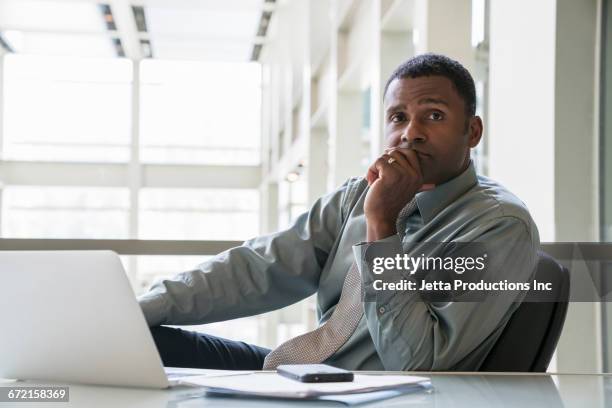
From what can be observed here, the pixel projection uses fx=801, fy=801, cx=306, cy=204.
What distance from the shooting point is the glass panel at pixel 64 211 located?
1716cm

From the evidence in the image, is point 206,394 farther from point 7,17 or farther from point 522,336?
point 7,17

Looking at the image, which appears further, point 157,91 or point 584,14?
point 157,91

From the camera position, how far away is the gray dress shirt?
149cm

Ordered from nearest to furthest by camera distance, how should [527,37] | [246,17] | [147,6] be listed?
[527,37], [147,6], [246,17]

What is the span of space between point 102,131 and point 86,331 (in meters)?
16.7

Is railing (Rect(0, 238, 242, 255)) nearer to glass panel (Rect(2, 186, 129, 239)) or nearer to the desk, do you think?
the desk

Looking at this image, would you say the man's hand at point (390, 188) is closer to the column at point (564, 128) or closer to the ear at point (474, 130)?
the ear at point (474, 130)

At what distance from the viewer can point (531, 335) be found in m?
1.54

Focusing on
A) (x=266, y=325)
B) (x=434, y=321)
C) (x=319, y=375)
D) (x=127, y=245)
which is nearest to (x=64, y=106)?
(x=266, y=325)

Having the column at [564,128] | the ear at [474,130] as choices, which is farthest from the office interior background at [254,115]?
the ear at [474,130]

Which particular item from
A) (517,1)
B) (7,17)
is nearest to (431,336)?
(517,1)

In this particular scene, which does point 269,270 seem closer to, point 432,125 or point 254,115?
point 432,125

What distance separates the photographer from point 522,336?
5.07 ft

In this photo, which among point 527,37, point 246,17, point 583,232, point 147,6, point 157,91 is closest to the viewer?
point 583,232
